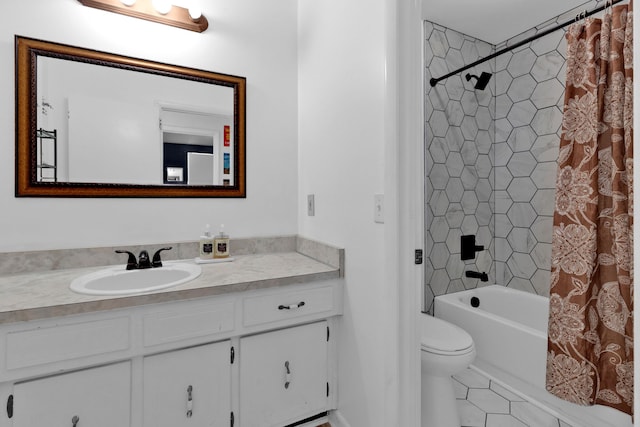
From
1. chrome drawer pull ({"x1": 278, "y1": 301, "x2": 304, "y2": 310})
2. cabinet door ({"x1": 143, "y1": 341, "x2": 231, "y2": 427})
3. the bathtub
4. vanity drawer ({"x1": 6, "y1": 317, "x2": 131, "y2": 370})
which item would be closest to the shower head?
the bathtub

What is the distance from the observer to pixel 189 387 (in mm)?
1226

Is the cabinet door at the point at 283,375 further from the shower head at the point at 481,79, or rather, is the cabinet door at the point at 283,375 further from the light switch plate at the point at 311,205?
the shower head at the point at 481,79

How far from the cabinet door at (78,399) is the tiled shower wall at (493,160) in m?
1.95

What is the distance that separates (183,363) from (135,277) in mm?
471

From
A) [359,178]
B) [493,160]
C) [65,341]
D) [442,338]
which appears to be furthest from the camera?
[493,160]

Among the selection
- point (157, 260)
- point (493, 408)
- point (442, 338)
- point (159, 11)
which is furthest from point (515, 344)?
point (159, 11)

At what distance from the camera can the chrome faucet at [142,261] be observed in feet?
4.77

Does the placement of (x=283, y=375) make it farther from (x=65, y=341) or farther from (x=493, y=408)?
(x=493, y=408)

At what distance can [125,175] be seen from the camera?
5.15 feet

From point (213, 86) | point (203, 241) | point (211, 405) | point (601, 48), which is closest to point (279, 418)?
point (211, 405)

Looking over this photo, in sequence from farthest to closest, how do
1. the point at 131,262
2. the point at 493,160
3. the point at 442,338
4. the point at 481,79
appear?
the point at 493,160, the point at 481,79, the point at 442,338, the point at 131,262

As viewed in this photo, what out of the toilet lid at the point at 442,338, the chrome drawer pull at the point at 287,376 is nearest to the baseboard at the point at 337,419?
the chrome drawer pull at the point at 287,376

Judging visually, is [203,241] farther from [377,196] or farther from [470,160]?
[470,160]

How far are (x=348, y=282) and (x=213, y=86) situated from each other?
1.28 metres
